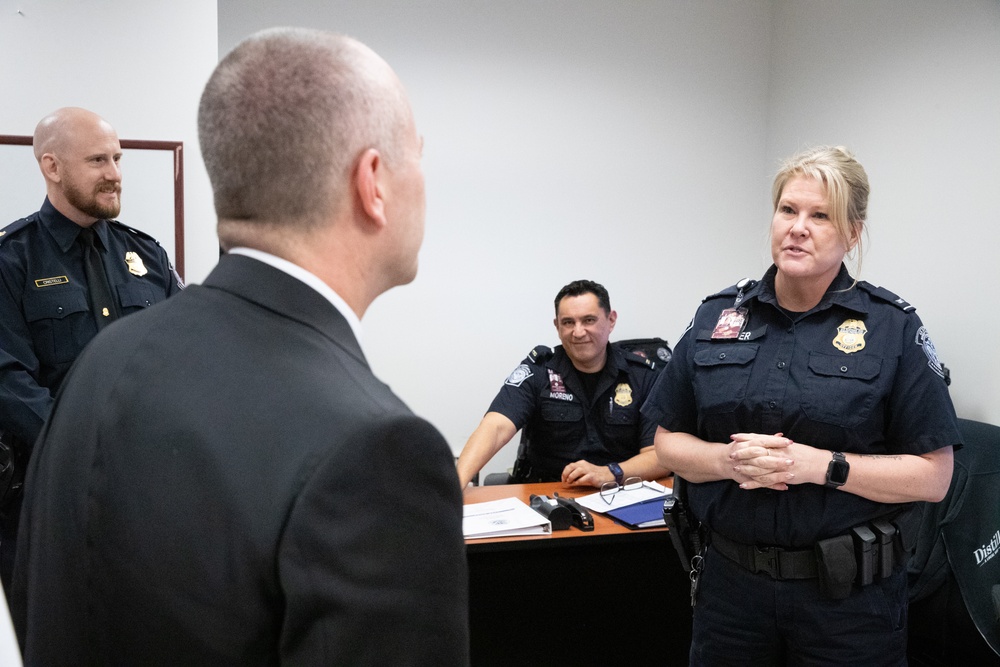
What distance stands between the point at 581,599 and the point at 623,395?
100cm

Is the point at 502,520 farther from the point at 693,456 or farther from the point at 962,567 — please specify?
the point at 962,567

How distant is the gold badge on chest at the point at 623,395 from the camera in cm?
314

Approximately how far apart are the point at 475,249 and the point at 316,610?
333 cm

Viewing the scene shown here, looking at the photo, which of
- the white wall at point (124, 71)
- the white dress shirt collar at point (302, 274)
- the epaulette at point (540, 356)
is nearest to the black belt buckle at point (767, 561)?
the white dress shirt collar at point (302, 274)

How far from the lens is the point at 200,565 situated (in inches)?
23.0

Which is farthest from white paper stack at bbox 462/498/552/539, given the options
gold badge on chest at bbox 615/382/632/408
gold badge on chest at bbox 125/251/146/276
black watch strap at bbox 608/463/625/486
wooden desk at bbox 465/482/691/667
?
gold badge on chest at bbox 125/251/146/276

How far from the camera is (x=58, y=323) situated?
83.1 inches

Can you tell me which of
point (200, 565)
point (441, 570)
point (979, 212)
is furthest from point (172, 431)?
point (979, 212)

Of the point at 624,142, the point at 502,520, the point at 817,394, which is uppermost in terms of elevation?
the point at 624,142

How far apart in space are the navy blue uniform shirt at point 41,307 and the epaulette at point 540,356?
→ 1.52 metres

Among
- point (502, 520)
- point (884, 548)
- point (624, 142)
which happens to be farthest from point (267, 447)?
point (624, 142)

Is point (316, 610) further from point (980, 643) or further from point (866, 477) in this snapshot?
point (980, 643)

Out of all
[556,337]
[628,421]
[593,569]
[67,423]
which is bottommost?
[593,569]

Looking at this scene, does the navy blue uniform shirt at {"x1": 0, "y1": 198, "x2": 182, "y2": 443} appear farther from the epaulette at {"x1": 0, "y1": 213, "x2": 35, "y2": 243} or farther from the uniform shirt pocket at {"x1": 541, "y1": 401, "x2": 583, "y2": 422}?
the uniform shirt pocket at {"x1": 541, "y1": 401, "x2": 583, "y2": 422}
